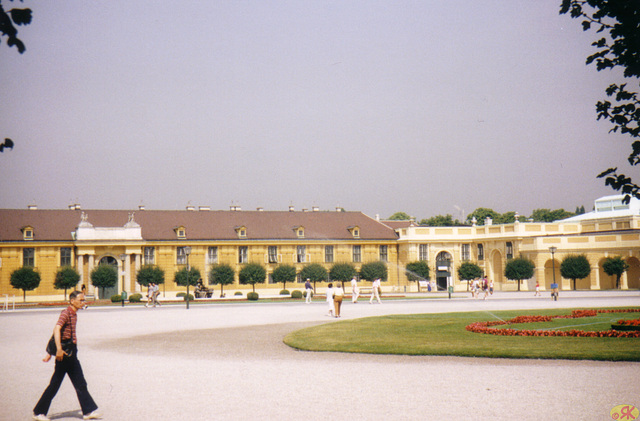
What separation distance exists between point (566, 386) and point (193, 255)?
204ft

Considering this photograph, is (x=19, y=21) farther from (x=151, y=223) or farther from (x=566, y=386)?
(x=151, y=223)

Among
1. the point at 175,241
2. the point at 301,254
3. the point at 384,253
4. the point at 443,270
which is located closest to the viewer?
the point at 175,241

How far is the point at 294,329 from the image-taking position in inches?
989

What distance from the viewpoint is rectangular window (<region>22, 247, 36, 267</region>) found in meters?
66.2

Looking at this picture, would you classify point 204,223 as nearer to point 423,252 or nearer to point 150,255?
point 150,255

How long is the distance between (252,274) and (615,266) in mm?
36160

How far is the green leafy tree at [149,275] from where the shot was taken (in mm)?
63781

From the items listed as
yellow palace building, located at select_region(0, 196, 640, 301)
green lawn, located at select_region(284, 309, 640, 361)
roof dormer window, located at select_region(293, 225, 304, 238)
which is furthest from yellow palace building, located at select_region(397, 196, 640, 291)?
green lawn, located at select_region(284, 309, 640, 361)

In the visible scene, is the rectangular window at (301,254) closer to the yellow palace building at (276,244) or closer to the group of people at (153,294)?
the yellow palace building at (276,244)

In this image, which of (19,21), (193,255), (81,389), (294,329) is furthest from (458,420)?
(193,255)

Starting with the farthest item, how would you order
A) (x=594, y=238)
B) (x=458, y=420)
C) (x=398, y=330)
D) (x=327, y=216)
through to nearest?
1. (x=327, y=216)
2. (x=594, y=238)
3. (x=398, y=330)
4. (x=458, y=420)

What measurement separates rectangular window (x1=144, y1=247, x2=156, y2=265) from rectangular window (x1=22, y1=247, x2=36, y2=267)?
10833 mm

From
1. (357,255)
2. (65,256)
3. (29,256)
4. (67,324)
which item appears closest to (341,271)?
(357,255)

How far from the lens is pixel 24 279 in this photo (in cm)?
6134
